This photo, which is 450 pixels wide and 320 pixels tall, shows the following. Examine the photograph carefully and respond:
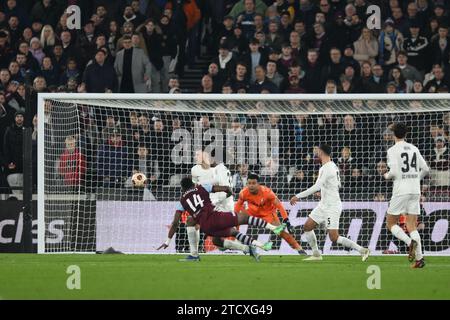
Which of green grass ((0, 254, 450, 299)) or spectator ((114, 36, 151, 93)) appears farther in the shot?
spectator ((114, 36, 151, 93))

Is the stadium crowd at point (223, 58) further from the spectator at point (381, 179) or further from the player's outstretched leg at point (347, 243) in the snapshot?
the player's outstretched leg at point (347, 243)

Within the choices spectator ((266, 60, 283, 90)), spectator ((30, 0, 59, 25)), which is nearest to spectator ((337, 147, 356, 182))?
spectator ((266, 60, 283, 90))

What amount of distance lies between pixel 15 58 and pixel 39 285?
12.1 m

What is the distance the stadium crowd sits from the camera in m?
21.6

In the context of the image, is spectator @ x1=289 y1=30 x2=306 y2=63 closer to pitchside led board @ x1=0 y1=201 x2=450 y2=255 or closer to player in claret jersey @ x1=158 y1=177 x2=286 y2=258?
pitchside led board @ x1=0 y1=201 x2=450 y2=255

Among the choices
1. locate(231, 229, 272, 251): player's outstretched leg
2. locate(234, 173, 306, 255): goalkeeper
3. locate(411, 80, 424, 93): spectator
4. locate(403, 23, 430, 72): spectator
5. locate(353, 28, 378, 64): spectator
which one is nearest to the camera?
locate(231, 229, 272, 251): player's outstretched leg

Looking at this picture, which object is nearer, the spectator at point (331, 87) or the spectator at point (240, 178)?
the spectator at point (240, 178)

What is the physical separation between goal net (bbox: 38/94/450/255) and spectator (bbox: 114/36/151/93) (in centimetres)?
210

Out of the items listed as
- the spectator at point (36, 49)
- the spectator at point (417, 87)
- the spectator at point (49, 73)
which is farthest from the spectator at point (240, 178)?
the spectator at point (36, 49)

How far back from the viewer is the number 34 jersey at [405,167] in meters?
16.3

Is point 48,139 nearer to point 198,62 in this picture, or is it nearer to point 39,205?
point 39,205

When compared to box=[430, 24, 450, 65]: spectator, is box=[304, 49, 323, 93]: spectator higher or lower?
lower

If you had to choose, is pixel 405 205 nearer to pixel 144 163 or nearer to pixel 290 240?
pixel 290 240

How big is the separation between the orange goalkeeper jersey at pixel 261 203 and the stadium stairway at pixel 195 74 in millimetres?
6158
